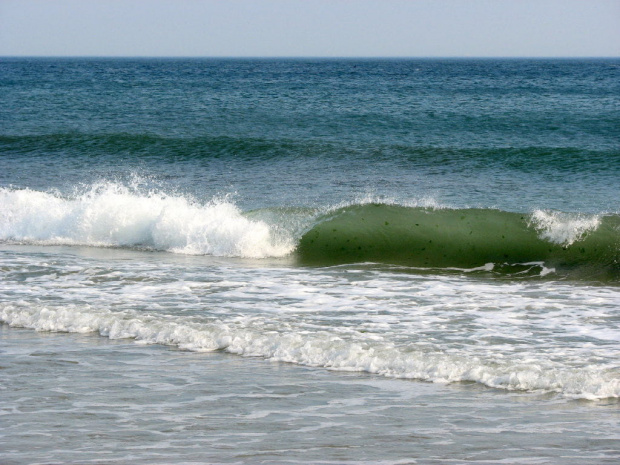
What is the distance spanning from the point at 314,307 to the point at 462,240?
4.20 m

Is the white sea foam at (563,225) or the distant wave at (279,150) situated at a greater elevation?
the distant wave at (279,150)

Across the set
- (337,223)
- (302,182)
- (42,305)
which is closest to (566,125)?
(302,182)

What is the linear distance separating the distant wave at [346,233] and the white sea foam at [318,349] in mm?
3679

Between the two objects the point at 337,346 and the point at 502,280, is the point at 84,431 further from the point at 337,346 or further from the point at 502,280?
the point at 502,280

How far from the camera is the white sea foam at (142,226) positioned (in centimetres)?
1132

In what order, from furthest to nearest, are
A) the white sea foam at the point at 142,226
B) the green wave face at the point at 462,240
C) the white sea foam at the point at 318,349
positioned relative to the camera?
the white sea foam at the point at 142,226, the green wave face at the point at 462,240, the white sea foam at the point at 318,349

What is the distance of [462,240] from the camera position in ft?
37.2

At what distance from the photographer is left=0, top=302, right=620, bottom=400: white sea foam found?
5539 mm

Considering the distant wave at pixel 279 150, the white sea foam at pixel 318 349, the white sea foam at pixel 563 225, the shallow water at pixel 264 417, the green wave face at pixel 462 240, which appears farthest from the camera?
the distant wave at pixel 279 150

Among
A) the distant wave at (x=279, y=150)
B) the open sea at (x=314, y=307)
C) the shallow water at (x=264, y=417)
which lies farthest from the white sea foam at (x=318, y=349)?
the distant wave at (x=279, y=150)

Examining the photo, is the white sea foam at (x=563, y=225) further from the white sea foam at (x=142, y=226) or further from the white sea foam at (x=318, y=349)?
the white sea foam at (x=318, y=349)

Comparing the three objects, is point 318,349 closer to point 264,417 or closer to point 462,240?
point 264,417

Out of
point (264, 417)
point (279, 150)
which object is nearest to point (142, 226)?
point (264, 417)

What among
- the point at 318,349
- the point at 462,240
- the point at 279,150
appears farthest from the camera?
the point at 279,150
